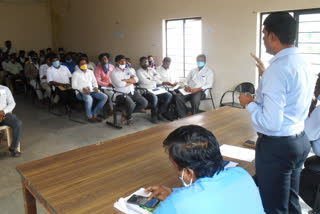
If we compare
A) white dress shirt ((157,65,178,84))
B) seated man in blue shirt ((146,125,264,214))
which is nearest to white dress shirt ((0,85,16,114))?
white dress shirt ((157,65,178,84))

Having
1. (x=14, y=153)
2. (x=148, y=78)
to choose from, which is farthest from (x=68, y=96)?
(x=14, y=153)

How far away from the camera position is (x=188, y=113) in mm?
6344

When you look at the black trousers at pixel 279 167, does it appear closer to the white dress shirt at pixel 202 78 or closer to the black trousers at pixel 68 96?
the white dress shirt at pixel 202 78

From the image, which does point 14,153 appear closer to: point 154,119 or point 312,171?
point 154,119

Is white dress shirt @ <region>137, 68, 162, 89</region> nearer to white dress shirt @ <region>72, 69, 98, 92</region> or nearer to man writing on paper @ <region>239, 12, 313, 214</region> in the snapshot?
white dress shirt @ <region>72, 69, 98, 92</region>

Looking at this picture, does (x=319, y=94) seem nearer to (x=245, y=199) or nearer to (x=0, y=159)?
(x=245, y=199)

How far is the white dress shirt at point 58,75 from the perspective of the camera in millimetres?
6605

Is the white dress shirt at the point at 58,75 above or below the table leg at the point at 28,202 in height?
above

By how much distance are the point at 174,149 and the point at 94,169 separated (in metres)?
0.92

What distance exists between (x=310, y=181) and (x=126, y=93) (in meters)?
3.98

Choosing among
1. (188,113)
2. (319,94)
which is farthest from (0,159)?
(319,94)

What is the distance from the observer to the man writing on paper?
158 centimetres

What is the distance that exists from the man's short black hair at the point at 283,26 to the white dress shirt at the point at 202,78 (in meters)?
4.28

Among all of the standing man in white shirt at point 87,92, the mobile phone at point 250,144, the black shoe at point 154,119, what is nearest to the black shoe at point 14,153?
the standing man in white shirt at point 87,92
